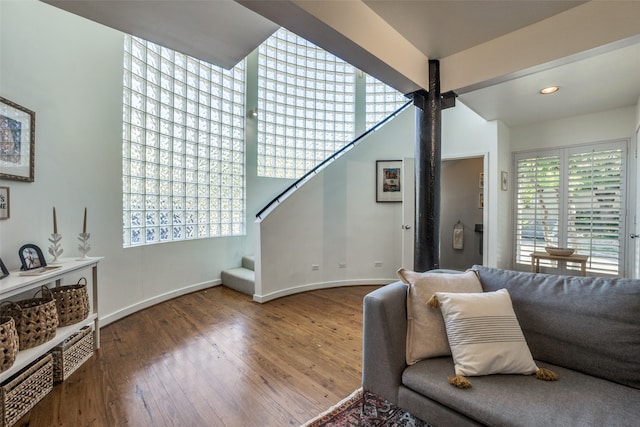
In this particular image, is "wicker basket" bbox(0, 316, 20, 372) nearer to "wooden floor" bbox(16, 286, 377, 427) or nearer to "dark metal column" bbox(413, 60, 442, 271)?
"wooden floor" bbox(16, 286, 377, 427)

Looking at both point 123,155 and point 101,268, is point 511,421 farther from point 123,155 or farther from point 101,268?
point 123,155

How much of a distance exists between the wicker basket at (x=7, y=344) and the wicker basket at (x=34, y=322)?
156 millimetres

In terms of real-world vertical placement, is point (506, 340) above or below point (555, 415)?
above

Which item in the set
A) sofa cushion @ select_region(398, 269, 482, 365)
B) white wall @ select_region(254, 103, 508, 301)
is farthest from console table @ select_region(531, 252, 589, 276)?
sofa cushion @ select_region(398, 269, 482, 365)

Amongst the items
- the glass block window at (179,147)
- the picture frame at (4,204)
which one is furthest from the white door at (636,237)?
the picture frame at (4,204)

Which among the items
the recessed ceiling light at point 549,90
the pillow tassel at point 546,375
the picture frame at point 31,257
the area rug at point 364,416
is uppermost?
the recessed ceiling light at point 549,90

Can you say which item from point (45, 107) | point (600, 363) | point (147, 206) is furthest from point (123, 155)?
point (600, 363)

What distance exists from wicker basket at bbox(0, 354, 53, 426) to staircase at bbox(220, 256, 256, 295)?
2071 mm

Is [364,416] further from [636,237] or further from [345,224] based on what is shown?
[636,237]

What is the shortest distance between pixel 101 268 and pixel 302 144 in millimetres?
3497

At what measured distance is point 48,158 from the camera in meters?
2.25

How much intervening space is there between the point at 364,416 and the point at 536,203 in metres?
3.73

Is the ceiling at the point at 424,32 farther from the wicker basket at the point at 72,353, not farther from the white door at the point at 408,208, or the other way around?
the wicker basket at the point at 72,353

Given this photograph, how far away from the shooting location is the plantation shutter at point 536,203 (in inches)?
145
